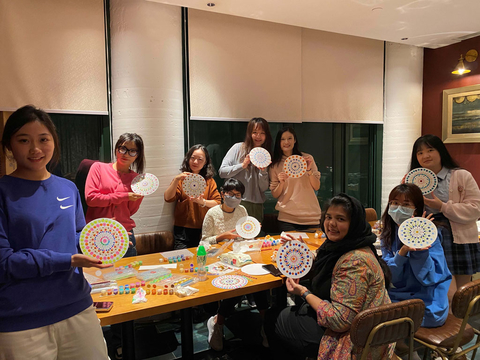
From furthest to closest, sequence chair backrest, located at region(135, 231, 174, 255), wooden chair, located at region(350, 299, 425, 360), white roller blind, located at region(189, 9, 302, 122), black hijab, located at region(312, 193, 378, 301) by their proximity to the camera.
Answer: white roller blind, located at region(189, 9, 302, 122), chair backrest, located at region(135, 231, 174, 255), black hijab, located at region(312, 193, 378, 301), wooden chair, located at region(350, 299, 425, 360)

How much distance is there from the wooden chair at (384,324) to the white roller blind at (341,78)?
11.0 ft

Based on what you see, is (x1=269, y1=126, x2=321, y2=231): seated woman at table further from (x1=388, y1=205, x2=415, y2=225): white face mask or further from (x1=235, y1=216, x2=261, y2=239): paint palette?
(x1=388, y1=205, x2=415, y2=225): white face mask

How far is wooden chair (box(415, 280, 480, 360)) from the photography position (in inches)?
74.6

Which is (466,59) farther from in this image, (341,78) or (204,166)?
(204,166)

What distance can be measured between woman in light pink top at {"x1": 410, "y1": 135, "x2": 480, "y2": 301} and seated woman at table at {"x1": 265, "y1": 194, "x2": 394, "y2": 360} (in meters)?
1.47

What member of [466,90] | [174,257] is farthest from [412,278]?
[466,90]

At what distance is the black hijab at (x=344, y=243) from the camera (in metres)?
1.86

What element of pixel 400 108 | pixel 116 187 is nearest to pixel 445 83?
pixel 400 108

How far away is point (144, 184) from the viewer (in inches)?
110

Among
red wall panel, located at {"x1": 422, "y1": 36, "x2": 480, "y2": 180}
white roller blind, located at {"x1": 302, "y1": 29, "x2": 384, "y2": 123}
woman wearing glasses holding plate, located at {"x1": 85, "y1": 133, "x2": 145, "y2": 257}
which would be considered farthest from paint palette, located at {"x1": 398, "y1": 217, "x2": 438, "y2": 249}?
red wall panel, located at {"x1": 422, "y1": 36, "x2": 480, "y2": 180}

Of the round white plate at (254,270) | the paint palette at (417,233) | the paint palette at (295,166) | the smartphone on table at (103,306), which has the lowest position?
the round white plate at (254,270)

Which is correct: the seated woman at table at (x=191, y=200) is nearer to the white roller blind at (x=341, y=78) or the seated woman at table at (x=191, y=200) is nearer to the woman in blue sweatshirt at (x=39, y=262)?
the woman in blue sweatshirt at (x=39, y=262)

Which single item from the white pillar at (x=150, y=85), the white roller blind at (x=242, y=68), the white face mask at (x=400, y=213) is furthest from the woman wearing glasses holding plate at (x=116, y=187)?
the white face mask at (x=400, y=213)

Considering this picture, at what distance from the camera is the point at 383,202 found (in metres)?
5.37
